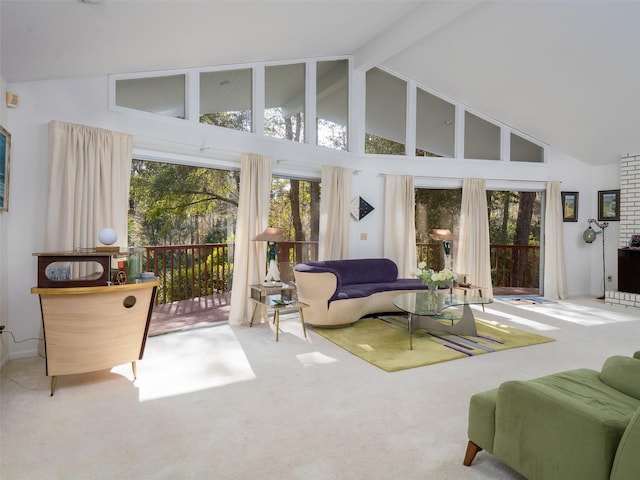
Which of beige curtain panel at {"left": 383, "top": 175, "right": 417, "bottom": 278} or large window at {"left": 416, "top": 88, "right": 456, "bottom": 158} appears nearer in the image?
beige curtain panel at {"left": 383, "top": 175, "right": 417, "bottom": 278}

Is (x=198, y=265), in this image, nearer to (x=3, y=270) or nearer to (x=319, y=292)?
(x=319, y=292)

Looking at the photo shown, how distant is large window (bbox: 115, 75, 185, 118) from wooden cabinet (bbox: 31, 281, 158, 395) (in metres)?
2.33

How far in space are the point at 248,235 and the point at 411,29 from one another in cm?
334

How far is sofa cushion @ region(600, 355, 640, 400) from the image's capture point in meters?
2.03

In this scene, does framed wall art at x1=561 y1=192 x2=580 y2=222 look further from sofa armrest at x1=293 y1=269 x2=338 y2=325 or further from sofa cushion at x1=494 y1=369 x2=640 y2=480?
sofa cushion at x1=494 y1=369 x2=640 y2=480

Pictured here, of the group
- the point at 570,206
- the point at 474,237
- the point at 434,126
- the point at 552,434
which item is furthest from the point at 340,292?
the point at 570,206

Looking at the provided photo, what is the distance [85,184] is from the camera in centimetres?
389

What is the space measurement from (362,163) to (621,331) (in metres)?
4.19

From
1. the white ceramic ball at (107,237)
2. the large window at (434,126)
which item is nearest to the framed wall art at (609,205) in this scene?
the large window at (434,126)

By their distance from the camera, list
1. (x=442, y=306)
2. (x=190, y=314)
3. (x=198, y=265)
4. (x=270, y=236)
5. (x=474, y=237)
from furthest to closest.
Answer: (x=474, y=237), (x=198, y=265), (x=190, y=314), (x=270, y=236), (x=442, y=306)

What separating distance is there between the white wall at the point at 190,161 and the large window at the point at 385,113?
0.89 feet

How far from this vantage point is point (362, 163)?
21.2ft

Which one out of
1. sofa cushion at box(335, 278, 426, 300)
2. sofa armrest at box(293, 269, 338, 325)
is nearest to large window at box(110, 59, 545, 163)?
sofa armrest at box(293, 269, 338, 325)

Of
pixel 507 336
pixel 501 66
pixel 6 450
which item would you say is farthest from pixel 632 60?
pixel 6 450
